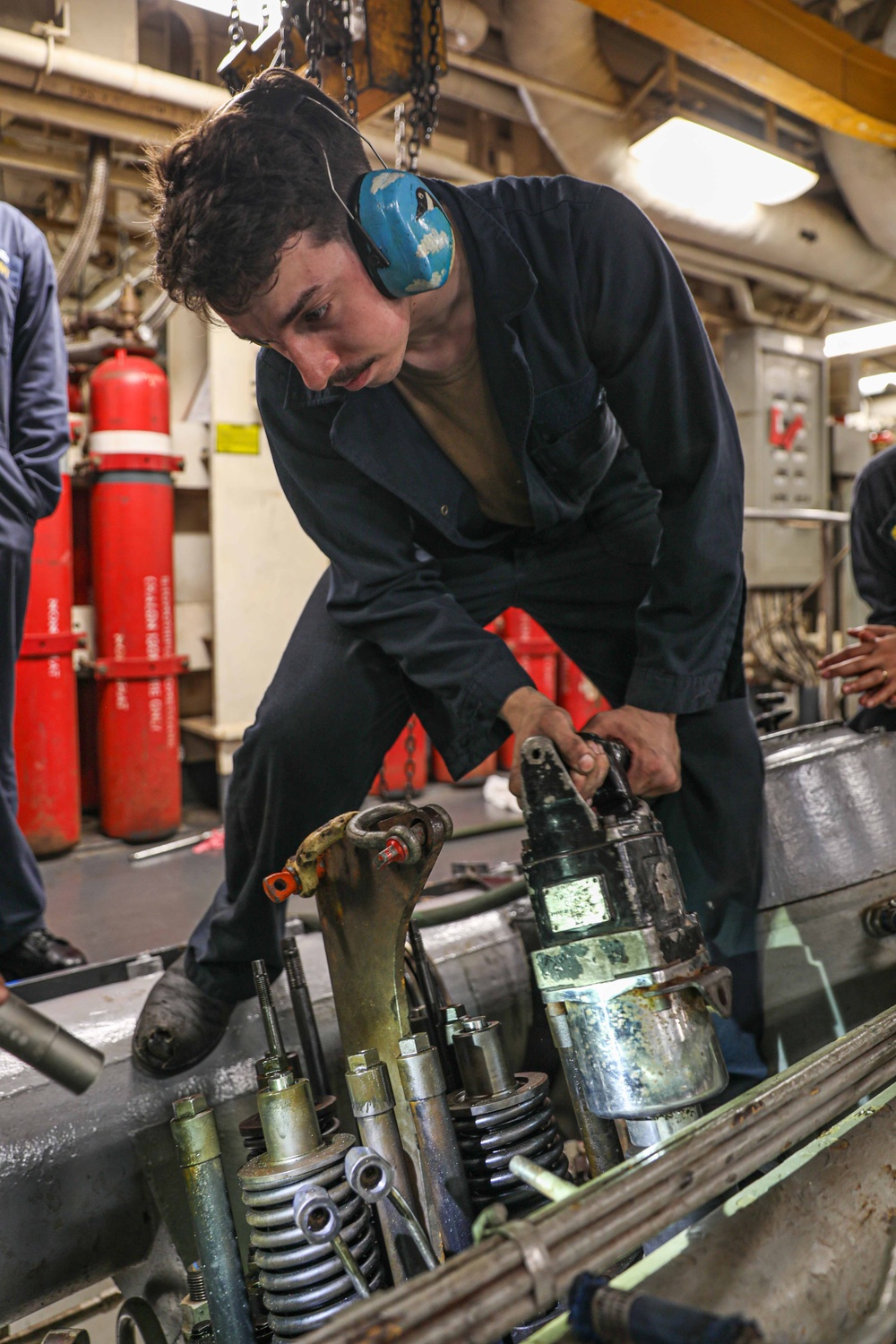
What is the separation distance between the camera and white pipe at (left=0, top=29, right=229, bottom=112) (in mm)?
3107

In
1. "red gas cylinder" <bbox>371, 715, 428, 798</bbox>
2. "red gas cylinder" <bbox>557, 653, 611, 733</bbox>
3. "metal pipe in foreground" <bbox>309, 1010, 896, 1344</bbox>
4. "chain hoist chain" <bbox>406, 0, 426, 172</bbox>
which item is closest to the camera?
"metal pipe in foreground" <bbox>309, 1010, 896, 1344</bbox>

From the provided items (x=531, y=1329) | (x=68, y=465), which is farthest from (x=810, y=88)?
(x=531, y=1329)

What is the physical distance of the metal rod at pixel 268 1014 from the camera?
95 cm

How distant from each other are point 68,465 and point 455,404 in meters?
2.86

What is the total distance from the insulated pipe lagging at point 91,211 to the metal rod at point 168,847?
6.96ft

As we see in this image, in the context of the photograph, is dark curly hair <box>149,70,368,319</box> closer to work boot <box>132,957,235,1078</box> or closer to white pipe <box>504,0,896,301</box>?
work boot <box>132,957,235,1078</box>

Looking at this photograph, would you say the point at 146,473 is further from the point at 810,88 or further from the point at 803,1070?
the point at 803,1070

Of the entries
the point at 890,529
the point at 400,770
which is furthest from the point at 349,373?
the point at 400,770

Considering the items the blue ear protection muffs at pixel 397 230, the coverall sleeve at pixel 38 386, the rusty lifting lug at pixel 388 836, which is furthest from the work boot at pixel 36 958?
the blue ear protection muffs at pixel 397 230

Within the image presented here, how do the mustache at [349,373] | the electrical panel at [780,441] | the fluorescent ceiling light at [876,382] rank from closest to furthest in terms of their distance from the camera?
the mustache at [349,373] → the electrical panel at [780,441] → the fluorescent ceiling light at [876,382]

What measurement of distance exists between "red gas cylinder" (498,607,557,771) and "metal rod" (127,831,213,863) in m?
1.62

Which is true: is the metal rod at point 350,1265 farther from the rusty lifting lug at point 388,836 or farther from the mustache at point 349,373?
the mustache at point 349,373

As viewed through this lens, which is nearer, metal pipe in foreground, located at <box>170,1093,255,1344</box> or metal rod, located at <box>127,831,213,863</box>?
metal pipe in foreground, located at <box>170,1093,255,1344</box>

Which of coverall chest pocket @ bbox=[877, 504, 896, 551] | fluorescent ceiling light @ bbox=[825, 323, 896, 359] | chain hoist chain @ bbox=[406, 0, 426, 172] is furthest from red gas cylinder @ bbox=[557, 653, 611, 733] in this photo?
chain hoist chain @ bbox=[406, 0, 426, 172]
